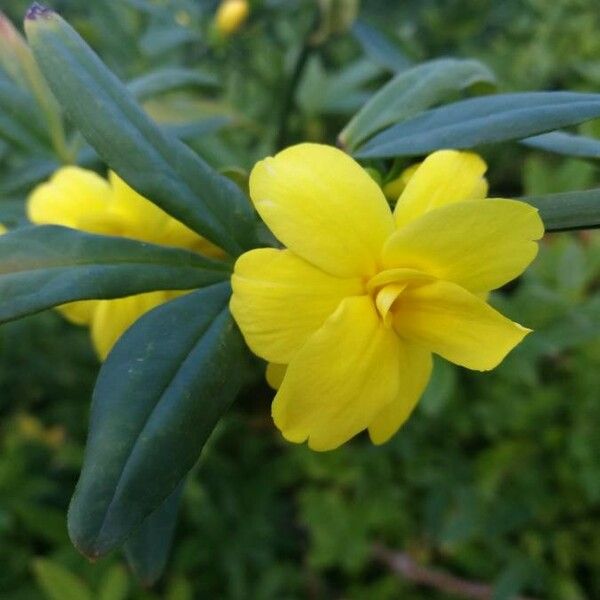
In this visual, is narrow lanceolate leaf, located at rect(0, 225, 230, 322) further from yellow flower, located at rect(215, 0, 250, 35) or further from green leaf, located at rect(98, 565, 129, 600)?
yellow flower, located at rect(215, 0, 250, 35)

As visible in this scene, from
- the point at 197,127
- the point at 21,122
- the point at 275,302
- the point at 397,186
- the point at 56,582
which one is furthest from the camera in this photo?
the point at 56,582

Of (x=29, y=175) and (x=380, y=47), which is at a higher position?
(x=29, y=175)

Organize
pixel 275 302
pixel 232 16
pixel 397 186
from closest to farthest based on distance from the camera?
pixel 275 302 → pixel 397 186 → pixel 232 16

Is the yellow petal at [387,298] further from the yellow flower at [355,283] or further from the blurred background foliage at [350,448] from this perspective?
the blurred background foliage at [350,448]

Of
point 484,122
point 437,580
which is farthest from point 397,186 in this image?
point 437,580

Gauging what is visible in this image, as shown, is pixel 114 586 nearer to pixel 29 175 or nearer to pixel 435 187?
pixel 29 175

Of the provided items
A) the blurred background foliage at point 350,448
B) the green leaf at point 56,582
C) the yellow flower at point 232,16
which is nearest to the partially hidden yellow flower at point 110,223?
the blurred background foliage at point 350,448
